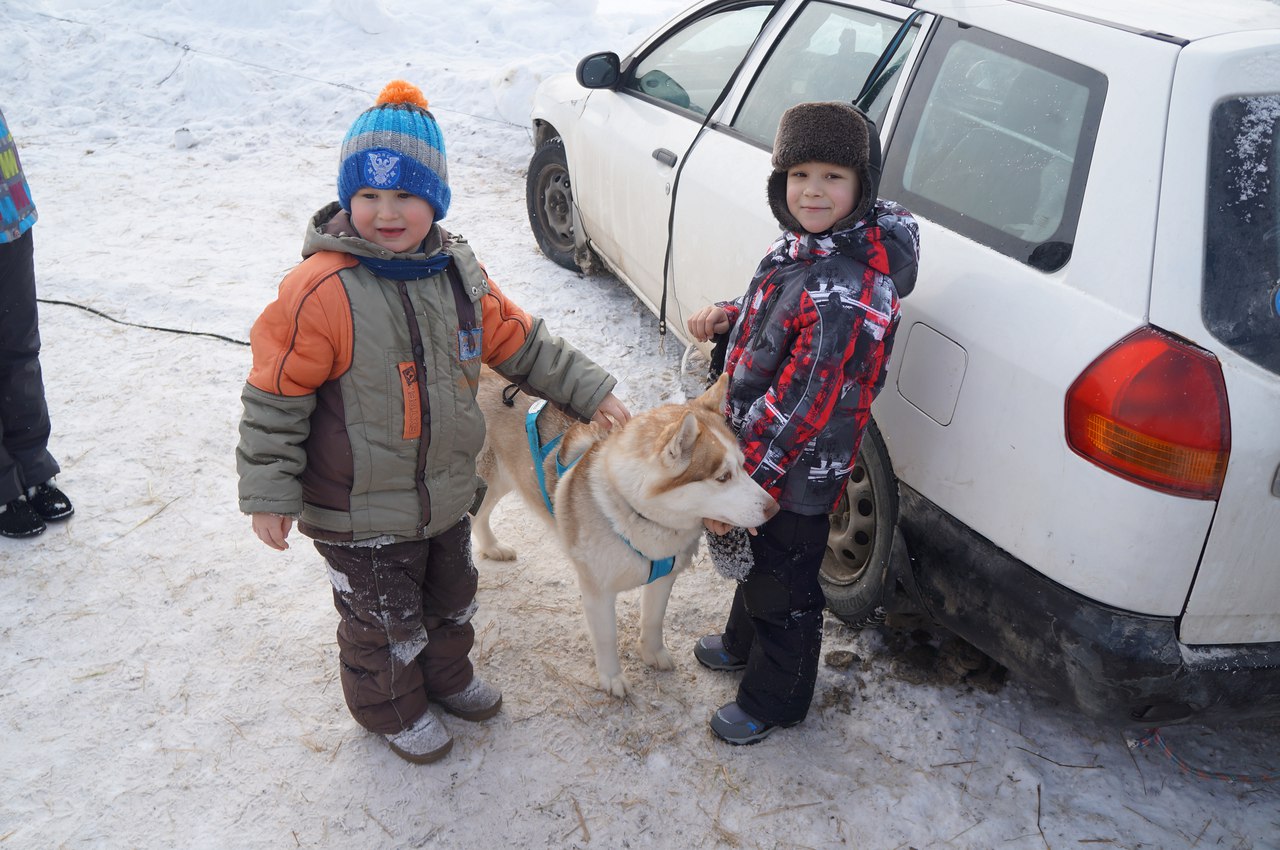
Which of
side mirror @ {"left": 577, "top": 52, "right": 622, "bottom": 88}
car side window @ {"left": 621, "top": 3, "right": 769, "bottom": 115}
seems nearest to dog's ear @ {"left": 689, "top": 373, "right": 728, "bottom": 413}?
car side window @ {"left": 621, "top": 3, "right": 769, "bottom": 115}

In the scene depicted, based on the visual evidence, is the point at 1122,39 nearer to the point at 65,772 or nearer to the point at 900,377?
the point at 900,377

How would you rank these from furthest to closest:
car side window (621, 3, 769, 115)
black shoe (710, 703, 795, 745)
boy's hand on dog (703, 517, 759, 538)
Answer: car side window (621, 3, 769, 115), black shoe (710, 703, 795, 745), boy's hand on dog (703, 517, 759, 538)

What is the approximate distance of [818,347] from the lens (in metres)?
2.21

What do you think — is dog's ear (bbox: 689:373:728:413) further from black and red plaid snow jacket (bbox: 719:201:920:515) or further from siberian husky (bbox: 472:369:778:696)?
black and red plaid snow jacket (bbox: 719:201:920:515)

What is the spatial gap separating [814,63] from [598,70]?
1513 mm

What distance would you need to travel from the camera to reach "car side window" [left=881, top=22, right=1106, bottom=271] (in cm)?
226

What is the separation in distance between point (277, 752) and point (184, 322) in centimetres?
341

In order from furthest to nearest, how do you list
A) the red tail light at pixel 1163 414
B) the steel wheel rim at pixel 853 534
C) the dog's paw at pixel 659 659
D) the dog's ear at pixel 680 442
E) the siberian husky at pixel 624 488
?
the dog's paw at pixel 659 659, the steel wheel rim at pixel 853 534, the siberian husky at pixel 624 488, the dog's ear at pixel 680 442, the red tail light at pixel 1163 414

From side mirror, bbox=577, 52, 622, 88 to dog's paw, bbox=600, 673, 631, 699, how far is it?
127 inches

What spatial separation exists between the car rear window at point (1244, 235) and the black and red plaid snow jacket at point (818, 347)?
2.24ft

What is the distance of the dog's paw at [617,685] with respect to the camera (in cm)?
299

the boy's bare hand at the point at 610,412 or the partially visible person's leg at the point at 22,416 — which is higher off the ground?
the boy's bare hand at the point at 610,412

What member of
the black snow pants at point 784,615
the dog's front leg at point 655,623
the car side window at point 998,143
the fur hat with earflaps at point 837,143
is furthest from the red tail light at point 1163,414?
Answer: the dog's front leg at point 655,623

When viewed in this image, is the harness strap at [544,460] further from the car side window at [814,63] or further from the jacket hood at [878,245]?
the car side window at [814,63]
